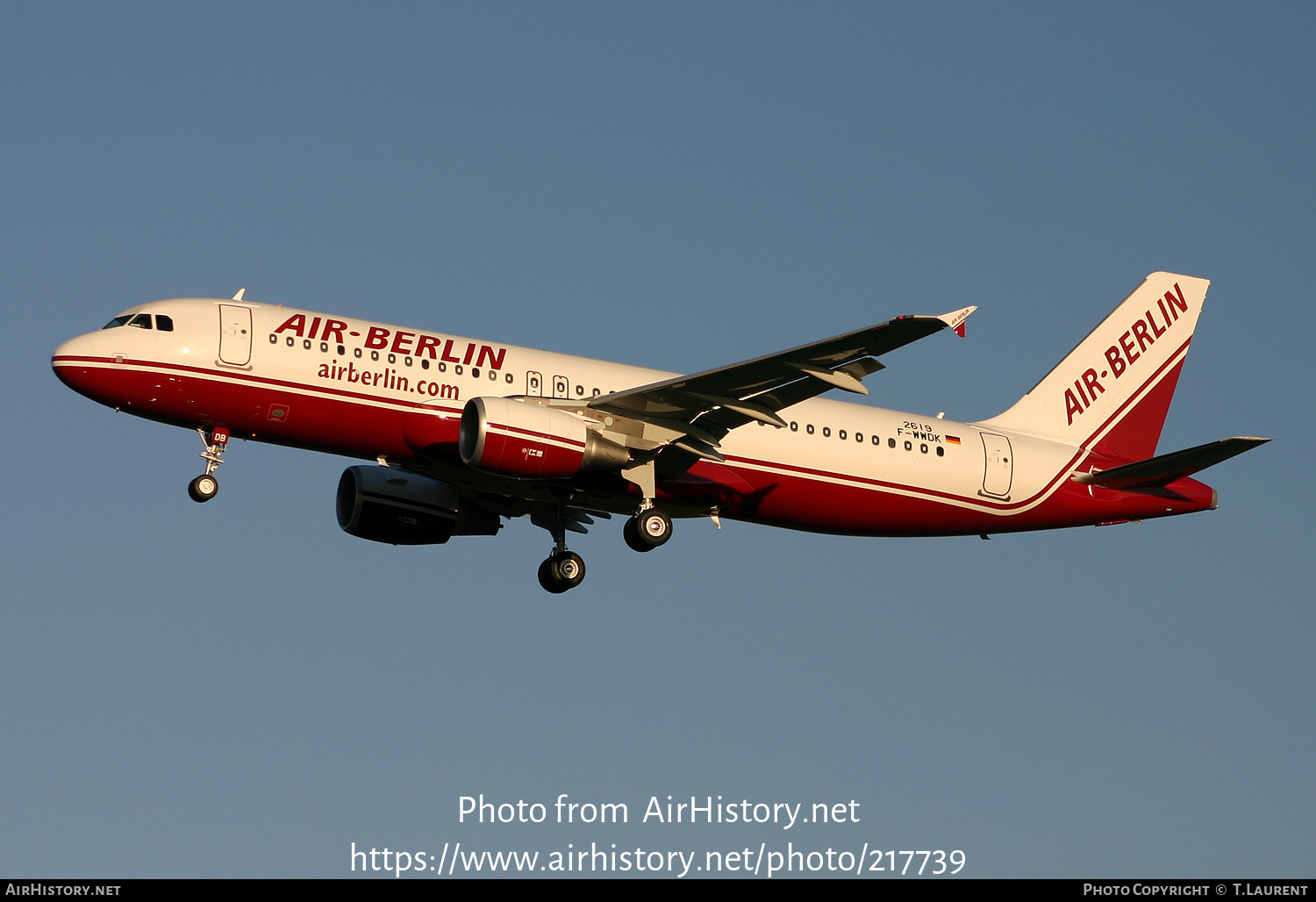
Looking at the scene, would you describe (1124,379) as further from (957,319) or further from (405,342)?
(405,342)

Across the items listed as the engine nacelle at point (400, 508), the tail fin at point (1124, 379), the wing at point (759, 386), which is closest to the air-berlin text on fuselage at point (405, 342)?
the wing at point (759, 386)

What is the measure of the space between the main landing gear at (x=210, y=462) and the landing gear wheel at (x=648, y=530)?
9.22 metres

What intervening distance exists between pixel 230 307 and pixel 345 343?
267 cm

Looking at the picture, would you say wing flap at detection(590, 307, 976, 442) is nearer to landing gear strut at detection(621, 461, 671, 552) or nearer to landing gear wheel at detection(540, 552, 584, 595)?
landing gear strut at detection(621, 461, 671, 552)

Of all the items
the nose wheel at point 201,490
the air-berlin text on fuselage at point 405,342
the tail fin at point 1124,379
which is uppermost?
the tail fin at point 1124,379

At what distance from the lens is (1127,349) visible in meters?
43.4

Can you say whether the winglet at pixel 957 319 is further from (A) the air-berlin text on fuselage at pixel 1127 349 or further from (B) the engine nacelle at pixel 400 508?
(B) the engine nacelle at pixel 400 508

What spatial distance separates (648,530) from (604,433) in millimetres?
2549

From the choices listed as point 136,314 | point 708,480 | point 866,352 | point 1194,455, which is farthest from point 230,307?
point 1194,455

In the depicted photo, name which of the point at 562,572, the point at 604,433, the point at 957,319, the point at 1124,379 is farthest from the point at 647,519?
the point at 1124,379

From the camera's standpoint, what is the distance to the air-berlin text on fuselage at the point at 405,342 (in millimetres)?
34156

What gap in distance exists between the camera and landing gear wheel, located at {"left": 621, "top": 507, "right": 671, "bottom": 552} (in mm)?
35531

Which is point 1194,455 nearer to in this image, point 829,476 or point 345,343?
point 829,476

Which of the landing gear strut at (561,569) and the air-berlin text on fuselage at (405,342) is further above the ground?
the air-berlin text on fuselage at (405,342)
